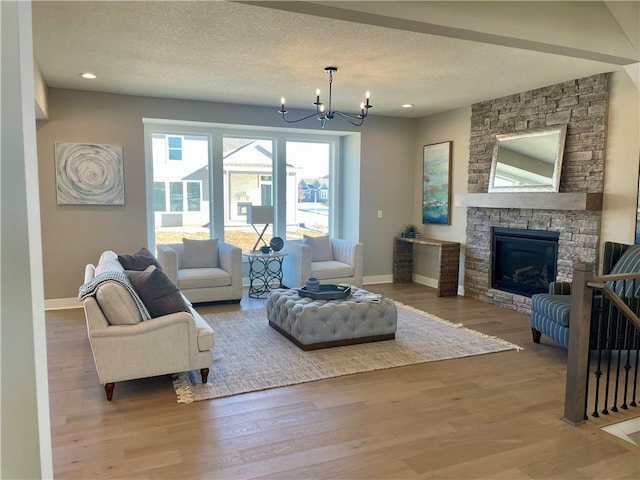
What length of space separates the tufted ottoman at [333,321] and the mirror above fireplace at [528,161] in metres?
2.46

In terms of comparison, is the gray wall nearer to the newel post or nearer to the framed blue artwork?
the framed blue artwork

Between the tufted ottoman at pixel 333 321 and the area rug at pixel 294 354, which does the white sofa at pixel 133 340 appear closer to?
the area rug at pixel 294 354

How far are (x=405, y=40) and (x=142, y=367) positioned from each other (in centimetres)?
317

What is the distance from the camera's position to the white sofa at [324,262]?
614 centimetres

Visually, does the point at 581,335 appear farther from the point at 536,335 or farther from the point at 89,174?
the point at 89,174

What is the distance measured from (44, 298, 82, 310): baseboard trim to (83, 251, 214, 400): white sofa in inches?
117

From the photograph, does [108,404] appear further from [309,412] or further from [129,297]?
[309,412]

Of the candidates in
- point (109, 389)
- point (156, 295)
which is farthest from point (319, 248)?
point (109, 389)

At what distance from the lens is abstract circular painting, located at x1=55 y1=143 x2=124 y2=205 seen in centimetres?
554

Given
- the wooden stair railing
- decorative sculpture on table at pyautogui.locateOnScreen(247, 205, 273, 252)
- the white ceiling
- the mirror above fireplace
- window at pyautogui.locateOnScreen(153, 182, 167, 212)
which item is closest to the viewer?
the wooden stair railing

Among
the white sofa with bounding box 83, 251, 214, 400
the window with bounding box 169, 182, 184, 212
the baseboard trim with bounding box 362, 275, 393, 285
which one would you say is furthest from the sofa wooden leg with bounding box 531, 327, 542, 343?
the window with bounding box 169, 182, 184, 212

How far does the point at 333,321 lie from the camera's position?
4090mm

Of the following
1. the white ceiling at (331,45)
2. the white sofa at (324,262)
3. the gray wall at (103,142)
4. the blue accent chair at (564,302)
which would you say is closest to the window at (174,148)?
the gray wall at (103,142)

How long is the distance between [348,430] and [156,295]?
1648mm
